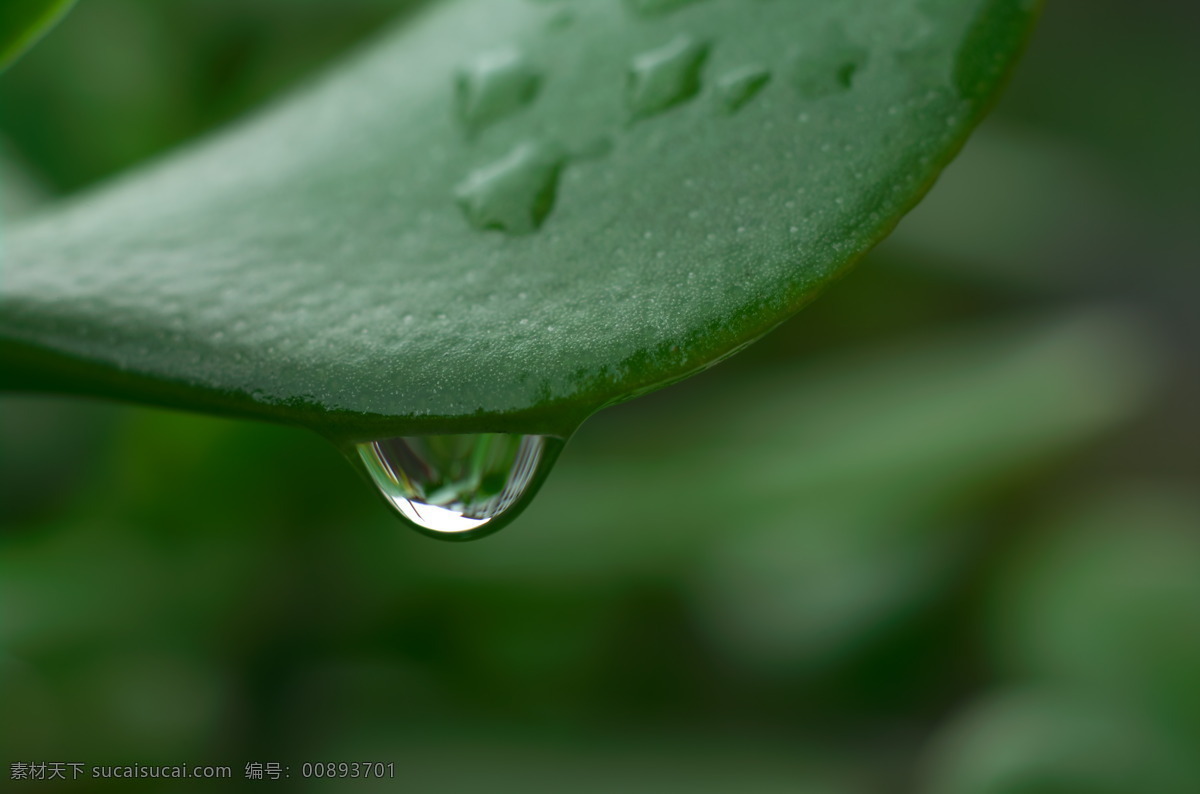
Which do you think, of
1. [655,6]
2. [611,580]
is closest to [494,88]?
[655,6]

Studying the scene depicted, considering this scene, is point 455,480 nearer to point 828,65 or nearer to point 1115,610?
point 828,65

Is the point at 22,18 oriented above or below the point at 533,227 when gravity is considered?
above

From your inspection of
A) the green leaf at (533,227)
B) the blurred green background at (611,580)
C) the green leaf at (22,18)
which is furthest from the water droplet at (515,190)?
the blurred green background at (611,580)

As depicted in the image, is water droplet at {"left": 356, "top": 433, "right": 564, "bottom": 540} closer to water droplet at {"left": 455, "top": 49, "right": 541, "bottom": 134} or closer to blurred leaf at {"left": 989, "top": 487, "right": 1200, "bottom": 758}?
water droplet at {"left": 455, "top": 49, "right": 541, "bottom": 134}

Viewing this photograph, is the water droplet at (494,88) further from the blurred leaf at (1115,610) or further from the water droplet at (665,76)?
the blurred leaf at (1115,610)

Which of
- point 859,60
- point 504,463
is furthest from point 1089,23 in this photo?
A: point 504,463

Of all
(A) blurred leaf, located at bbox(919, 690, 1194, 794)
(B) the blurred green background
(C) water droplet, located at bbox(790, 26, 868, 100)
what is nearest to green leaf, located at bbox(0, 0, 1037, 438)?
(C) water droplet, located at bbox(790, 26, 868, 100)
